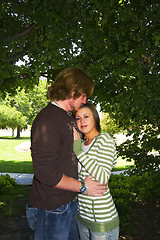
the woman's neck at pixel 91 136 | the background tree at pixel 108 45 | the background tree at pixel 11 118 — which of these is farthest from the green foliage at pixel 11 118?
the woman's neck at pixel 91 136

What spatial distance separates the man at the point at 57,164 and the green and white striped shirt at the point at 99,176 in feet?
0.24

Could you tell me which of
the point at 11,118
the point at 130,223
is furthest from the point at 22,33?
the point at 11,118

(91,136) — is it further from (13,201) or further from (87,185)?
(13,201)

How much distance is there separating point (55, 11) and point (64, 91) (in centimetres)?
330

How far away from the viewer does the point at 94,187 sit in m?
2.16

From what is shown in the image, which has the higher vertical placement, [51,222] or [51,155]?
[51,155]

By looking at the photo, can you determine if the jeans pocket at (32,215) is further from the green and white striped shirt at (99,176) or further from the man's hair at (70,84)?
the man's hair at (70,84)

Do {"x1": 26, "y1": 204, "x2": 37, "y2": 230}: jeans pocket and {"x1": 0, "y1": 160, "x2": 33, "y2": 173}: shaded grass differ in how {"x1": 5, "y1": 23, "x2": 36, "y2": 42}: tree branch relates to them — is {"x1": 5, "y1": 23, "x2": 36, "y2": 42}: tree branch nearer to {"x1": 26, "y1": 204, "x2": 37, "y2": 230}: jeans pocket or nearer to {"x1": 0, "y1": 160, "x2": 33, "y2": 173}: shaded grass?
{"x1": 26, "y1": 204, "x2": 37, "y2": 230}: jeans pocket

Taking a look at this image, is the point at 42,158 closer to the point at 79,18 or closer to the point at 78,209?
the point at 78,209

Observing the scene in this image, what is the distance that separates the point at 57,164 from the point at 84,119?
51cm

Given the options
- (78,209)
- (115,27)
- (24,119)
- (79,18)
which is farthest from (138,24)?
(24,119)

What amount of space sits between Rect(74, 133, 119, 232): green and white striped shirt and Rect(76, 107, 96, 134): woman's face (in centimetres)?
17

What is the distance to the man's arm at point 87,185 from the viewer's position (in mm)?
2023

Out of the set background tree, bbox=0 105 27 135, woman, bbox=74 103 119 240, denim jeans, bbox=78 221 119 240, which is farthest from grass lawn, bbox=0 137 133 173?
background tree, bbox=0 105 27 135
